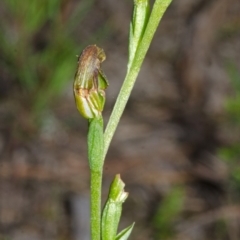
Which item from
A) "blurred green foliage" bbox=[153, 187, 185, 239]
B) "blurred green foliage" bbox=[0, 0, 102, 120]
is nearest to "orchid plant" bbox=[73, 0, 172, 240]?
"blurred green foliage" bbox=[153, 187, 185, 239]

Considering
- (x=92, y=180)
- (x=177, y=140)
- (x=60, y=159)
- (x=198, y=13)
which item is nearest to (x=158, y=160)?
(x=177, y=140)

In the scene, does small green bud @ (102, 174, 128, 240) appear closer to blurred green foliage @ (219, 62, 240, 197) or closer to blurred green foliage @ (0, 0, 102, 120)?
blurred green foliage @ (219, 62, 240, 197)

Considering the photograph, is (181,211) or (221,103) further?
(221,103)

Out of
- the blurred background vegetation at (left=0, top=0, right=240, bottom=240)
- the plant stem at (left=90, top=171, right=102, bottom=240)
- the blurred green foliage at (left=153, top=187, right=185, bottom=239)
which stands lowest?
the plant stem at (left=90, top=171, right=102, bottom=240)

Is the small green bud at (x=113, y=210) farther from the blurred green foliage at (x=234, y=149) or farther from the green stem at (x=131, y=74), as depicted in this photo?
the blurred green foliage at (x=234, y=149)

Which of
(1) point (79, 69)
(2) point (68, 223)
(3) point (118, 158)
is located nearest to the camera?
(1) point (79, 69)

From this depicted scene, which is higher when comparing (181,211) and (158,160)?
(158,160)

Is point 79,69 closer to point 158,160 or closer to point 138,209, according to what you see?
point 138,209

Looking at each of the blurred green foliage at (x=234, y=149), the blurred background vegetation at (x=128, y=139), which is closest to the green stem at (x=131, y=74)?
the blurred green foliage at (x=234, y=149)
